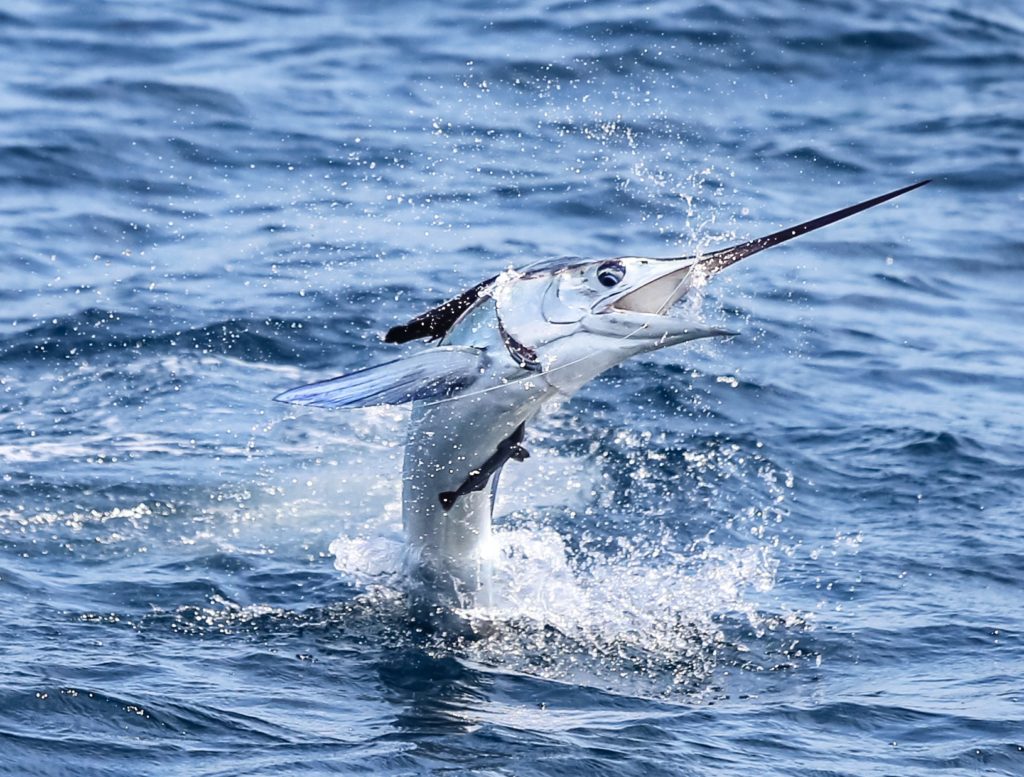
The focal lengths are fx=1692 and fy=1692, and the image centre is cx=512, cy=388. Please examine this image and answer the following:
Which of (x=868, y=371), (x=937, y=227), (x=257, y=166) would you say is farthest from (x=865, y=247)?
(x=257, y=166)

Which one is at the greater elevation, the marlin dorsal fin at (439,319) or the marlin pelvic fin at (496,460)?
the marlin dorsal fin at (439,319)

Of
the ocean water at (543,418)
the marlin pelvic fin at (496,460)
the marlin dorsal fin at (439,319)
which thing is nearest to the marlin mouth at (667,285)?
the marlin dorsal fin at (439,319)

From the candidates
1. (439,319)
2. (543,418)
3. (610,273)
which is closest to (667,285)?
(610,273)

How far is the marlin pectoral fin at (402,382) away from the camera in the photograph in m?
5.53

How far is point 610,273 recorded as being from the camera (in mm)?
5758

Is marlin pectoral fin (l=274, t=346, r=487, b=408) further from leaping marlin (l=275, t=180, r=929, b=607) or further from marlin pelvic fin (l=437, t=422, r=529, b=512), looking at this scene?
marlin pelvic fin (l=437, t=422, r=529, b=512)

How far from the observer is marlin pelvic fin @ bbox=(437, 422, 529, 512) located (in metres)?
6.07

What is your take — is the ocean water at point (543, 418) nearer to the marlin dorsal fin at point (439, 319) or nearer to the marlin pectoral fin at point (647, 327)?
the marlin dorsal fin at point (439, 319)

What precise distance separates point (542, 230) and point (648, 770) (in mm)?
6948

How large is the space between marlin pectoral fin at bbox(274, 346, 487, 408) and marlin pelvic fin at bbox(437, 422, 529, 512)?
37 cm

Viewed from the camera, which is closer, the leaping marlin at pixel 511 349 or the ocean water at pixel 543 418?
the leaping marlin at pixel 511 349

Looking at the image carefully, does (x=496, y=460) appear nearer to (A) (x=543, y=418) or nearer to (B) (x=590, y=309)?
(B) (x=590, y=309)

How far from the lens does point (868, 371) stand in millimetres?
10203

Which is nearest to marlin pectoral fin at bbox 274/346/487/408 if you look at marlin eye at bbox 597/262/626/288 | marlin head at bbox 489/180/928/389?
marlin head at bbox 489/180/928/389
